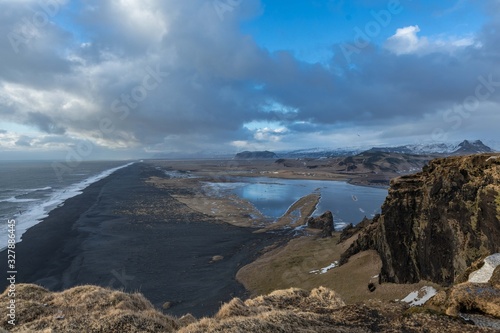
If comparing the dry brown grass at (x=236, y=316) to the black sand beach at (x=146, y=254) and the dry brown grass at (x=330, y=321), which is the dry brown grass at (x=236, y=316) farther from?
the black sand beach at (x=146, y=254)

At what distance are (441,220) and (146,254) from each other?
3442 centimetres

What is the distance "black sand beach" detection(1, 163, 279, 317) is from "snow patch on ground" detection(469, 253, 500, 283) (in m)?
17.6

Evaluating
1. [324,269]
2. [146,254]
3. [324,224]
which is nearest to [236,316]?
[324,269]

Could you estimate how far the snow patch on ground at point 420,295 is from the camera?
17.9 meters

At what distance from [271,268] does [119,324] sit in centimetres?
2557

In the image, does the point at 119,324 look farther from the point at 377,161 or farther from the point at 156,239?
the point at 377,161

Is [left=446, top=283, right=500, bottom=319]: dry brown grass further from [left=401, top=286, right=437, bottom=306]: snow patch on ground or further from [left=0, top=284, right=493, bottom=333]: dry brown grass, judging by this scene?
[left=401, top=286, right=437, bottom=306]: snow patch on ground

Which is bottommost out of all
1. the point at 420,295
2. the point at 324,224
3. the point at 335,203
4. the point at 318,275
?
the point at 335,203

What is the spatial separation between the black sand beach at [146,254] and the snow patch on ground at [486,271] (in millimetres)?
17631

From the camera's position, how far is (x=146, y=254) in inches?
1583

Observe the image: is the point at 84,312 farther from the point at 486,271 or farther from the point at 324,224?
the point at 324,224

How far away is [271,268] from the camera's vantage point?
112ft

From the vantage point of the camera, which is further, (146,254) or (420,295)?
(146,254)

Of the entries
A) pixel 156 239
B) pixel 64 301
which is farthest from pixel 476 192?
pixel 156 239
